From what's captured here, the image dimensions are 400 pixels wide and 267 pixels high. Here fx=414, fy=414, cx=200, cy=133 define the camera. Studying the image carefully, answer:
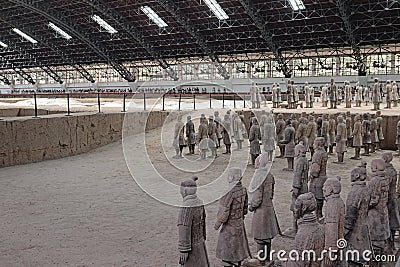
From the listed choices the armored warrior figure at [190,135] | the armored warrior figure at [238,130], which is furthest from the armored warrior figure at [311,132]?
the armored warrior figure at [190,135]

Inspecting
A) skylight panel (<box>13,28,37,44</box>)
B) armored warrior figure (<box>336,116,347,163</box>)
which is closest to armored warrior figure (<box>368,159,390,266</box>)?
armored warrior figure (<box>336,116,347,163</box>)

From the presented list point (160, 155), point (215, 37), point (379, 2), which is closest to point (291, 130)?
point (160, 155)

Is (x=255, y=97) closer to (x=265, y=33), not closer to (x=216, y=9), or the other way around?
(x=216, y=9)

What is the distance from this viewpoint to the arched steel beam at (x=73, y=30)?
30719mm

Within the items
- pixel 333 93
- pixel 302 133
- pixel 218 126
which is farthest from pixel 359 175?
pixel 333 93

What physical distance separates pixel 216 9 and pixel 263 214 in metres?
25.4

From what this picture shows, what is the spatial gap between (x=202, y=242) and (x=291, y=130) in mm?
6577

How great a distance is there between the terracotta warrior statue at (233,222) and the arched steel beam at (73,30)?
30.0 metres

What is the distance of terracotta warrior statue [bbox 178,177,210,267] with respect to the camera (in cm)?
411

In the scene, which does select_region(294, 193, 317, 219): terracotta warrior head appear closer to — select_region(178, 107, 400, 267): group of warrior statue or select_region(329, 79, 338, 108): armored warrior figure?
select_region(178, 107, 400, 267): group of warrior statue

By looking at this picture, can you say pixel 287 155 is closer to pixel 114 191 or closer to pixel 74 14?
pixel 114 191

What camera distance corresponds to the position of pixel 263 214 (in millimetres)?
5246

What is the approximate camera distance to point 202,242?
428 cm

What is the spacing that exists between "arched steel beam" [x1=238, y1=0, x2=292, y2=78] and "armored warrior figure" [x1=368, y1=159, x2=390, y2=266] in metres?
22.9
